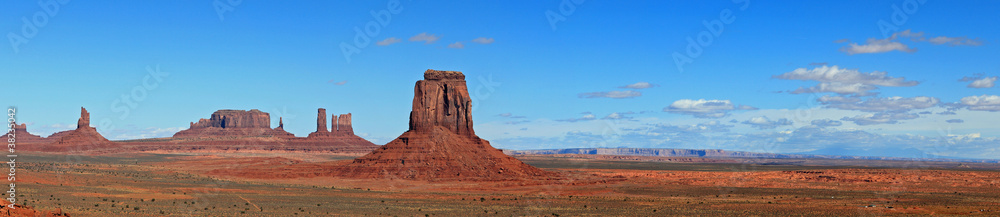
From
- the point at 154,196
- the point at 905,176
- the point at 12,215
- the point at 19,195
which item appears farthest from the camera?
the point at 905,176

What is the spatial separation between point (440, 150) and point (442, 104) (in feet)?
24.3

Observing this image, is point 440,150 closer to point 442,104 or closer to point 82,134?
point 442,104

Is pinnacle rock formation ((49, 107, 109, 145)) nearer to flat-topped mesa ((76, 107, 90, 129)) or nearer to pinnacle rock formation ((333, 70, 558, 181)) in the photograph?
flat-topped mesa ((76, 107, 90, 129))

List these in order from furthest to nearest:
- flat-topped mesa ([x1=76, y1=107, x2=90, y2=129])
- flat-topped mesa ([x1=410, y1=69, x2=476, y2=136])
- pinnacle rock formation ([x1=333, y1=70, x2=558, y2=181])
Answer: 1. flat-topped mesa ([x1=76, y1=107, x2=90, y2=129])
2. flat-topped mesa ([x1=410, y1=69, x2=476, y2=136])
3. pinnacle rock formation ([x1=333, y1=70, x2=558, y2=181])

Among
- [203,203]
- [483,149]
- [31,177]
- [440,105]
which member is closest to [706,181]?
[483,149]

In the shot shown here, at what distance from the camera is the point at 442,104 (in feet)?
329

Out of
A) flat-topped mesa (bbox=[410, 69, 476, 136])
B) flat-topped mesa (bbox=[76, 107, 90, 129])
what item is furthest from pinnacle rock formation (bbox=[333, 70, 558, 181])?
flat-topped mesa (bbox=[76, 107, 90, 129])

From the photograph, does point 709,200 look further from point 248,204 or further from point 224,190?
point 224,190

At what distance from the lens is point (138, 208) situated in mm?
47656

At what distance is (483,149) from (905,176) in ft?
183

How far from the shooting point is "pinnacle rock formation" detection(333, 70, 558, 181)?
9175cm

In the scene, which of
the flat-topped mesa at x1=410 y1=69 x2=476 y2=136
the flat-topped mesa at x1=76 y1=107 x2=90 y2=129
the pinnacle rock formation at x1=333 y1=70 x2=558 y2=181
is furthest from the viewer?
the flat-topped mesa at x1=76 y1=107 x2=90 y2=129

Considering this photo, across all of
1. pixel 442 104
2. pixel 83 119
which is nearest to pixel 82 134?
pixel 83 119

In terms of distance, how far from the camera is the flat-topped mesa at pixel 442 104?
3906 inches
